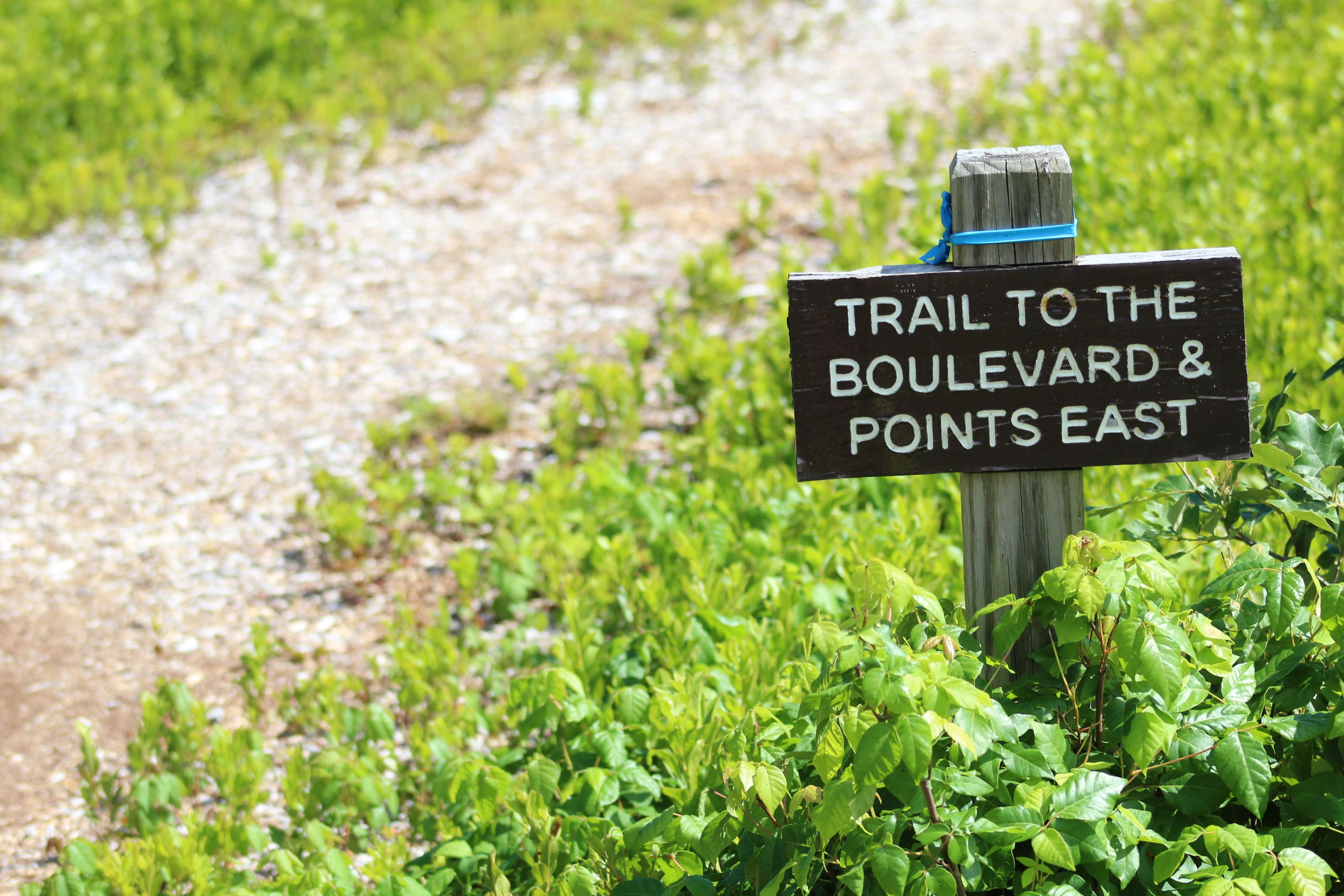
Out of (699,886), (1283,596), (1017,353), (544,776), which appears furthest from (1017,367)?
(544,776)

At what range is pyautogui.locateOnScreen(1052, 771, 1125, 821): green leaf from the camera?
1.93 metres

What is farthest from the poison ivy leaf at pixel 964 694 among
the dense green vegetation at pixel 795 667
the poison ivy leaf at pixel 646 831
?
the poison ivy leaf at pixel 646 831

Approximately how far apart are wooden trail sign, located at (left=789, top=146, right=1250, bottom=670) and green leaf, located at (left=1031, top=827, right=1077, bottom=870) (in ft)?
2.40

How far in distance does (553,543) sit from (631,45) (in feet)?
21.1

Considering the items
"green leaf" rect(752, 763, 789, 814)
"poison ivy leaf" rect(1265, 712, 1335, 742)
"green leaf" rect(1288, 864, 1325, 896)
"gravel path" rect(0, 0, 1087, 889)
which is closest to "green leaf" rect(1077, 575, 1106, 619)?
"poison ivy leaf" rect(1265, 712, 1335, 742)

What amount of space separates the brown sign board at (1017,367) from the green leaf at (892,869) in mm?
698

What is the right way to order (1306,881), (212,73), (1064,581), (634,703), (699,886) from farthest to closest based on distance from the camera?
(212,73) → (634,703) → (699,886) → (1064,581) → (1306,881)

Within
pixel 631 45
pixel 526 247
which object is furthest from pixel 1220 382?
pixel 631 45

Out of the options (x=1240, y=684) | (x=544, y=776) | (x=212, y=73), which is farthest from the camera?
(x=212, y=73)

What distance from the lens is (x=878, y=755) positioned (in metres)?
1.83

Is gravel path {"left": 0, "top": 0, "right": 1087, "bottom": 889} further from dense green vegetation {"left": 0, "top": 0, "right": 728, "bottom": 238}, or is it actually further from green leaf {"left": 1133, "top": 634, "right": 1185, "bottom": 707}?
green leaf {"left": 1133, "top": 634, "right": 1185, "bottom": 707}

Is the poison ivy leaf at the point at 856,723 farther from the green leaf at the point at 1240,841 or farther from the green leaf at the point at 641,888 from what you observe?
the green leaf at the point at 641,888

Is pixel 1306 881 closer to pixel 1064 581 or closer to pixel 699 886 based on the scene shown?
pixel 1064 581

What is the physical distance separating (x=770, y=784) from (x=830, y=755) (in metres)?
0.12
